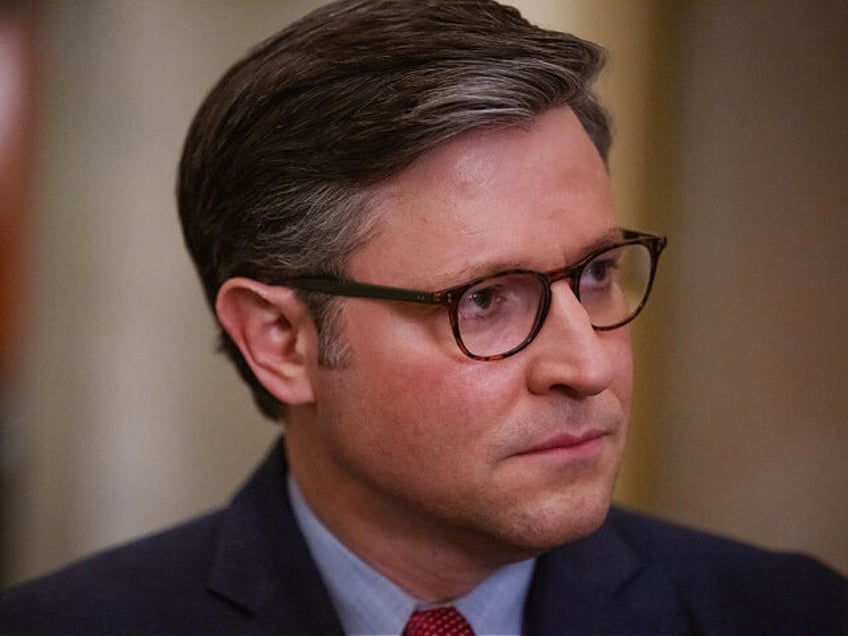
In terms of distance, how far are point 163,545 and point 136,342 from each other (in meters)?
0.96

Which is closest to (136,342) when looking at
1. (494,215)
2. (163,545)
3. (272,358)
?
(163,545)

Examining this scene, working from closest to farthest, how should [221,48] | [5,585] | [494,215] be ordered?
[494,215] → [221,48] → [5,585]

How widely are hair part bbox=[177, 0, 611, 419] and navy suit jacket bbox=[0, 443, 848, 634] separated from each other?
0.35 meters

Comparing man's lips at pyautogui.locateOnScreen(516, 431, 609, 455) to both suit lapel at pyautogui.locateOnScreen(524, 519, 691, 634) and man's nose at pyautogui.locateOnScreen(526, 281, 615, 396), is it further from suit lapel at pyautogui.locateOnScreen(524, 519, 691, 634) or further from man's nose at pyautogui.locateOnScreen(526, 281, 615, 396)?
suit lapel at pyautogui.locateOnScreen(524, 519, 691, 634)

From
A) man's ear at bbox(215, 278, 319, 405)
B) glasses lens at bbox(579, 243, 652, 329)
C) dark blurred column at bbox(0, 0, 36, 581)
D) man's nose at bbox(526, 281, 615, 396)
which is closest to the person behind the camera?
man's nose at bbox(526, 281, 615, 396)

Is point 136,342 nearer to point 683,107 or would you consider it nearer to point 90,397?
point 90,397

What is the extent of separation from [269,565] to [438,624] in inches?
10.3

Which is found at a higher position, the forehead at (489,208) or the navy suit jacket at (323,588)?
the forehead at (489,208)

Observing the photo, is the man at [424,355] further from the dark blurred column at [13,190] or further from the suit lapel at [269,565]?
the dark blurred column at [13,190]

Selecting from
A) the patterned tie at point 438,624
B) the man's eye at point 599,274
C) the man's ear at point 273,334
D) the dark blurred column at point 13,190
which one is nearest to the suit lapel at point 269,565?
the patterned tie at point 438,624

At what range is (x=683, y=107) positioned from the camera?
154cm

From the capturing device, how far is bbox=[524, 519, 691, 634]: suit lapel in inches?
59.9

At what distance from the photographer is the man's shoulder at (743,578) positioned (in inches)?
61.2

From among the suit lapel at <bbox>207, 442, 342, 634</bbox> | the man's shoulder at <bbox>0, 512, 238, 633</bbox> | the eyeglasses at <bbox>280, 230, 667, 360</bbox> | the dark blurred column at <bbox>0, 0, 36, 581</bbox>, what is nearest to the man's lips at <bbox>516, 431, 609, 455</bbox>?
the eyeglasses at <bbox>280, 230, 667, 360</bbox>
